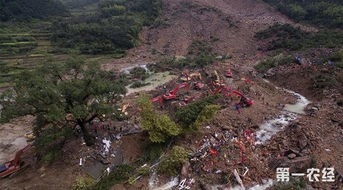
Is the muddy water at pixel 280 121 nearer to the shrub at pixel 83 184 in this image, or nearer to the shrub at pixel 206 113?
the shrub at pixel 206 113

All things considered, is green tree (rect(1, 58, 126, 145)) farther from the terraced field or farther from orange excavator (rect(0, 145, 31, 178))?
the terraced field

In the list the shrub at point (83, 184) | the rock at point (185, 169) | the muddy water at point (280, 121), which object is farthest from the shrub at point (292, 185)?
the shrub at point (83, 184)

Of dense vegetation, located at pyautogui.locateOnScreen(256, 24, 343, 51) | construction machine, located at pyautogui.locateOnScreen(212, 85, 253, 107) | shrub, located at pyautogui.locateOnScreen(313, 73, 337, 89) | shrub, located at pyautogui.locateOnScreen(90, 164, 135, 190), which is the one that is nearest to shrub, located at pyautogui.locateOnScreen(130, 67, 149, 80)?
construction machine, located at pyautogui.locateOnScreen(212, 85, 253, 107)

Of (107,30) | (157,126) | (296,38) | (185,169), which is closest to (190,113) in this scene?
(157,126)

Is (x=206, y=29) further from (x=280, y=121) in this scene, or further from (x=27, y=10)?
(x=27, y=10)

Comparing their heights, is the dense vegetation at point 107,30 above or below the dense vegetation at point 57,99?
below
